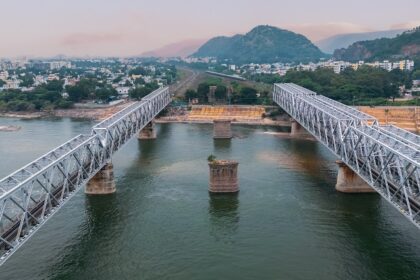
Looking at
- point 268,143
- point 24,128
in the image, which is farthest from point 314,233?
point 24,128

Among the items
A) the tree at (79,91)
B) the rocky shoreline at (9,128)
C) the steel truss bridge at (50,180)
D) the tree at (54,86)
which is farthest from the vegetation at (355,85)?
the rocky shoreline at (9,128)

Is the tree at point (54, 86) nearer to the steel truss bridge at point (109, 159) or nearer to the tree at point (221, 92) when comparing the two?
the tree at point (221, 92)

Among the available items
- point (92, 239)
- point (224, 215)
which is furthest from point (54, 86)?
point (92, 239)

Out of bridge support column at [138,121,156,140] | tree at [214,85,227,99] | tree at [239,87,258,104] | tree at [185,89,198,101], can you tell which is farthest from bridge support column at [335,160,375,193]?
tree at [185,89,198,101]

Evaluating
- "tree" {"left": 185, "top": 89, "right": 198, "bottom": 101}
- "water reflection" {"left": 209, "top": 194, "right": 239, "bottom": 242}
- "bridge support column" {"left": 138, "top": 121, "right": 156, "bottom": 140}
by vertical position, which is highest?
"tree" {"left": 185, "top": 89, "right": 198, "bottom": 101}

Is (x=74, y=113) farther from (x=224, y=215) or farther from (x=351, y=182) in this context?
Answer: (x=351, y=182)

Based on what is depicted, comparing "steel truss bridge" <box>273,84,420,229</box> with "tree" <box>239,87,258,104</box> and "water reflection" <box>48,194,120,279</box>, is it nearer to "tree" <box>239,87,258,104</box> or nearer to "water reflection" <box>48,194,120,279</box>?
"water reflection" <box>48,194,120,279</box>
